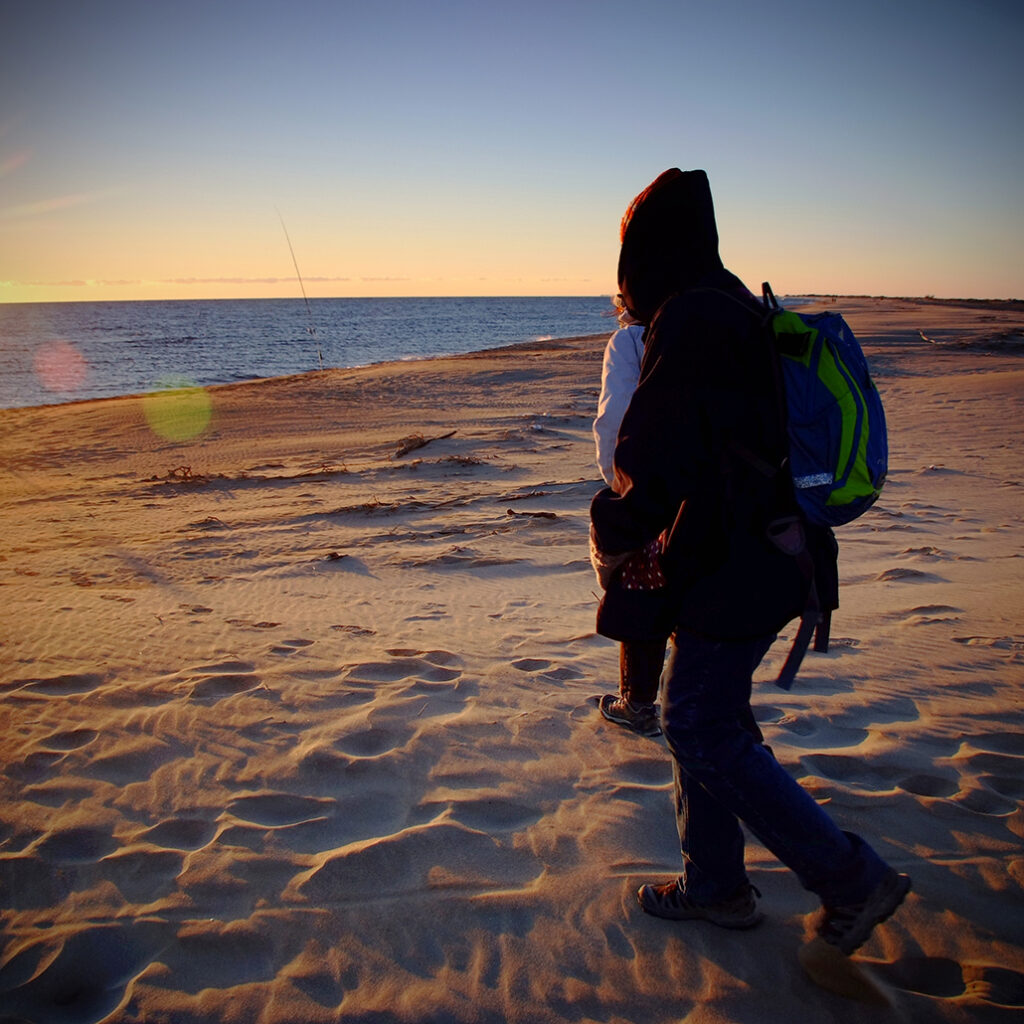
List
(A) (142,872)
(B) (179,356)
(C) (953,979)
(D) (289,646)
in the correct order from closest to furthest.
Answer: (C) (953,979)
(A) (142,872)
(D) (289,646)
(B) (179,356)

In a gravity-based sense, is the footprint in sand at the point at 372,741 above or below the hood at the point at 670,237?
below

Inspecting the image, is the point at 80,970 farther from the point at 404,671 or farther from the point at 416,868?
the point at 404,671

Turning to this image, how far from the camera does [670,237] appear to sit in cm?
175

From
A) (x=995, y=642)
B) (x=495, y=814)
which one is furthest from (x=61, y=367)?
(x=995, y=642)

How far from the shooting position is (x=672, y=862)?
2.28 m

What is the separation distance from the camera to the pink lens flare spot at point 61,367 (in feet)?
77.7

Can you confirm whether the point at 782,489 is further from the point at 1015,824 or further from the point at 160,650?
the point at 160,650

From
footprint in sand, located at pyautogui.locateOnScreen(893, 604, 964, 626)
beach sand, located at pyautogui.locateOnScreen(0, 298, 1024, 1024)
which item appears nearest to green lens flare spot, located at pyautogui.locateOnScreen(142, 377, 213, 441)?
beach sand, located at pyautogui.locateOnScreen(0, 298, 1024, 1024)

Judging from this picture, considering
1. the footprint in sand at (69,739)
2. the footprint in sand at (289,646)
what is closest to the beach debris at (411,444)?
the footprint in sand at (289,646)

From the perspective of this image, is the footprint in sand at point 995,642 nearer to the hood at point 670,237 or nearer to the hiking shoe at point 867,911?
the hiking shoe at point 867,911

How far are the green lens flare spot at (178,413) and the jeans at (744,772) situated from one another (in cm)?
1183

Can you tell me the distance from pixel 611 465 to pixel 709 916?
1442mm

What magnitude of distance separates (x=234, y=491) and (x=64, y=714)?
5.45 metres

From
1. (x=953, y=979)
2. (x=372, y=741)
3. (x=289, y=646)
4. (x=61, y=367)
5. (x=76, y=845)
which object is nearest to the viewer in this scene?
(x=953, y=979)
